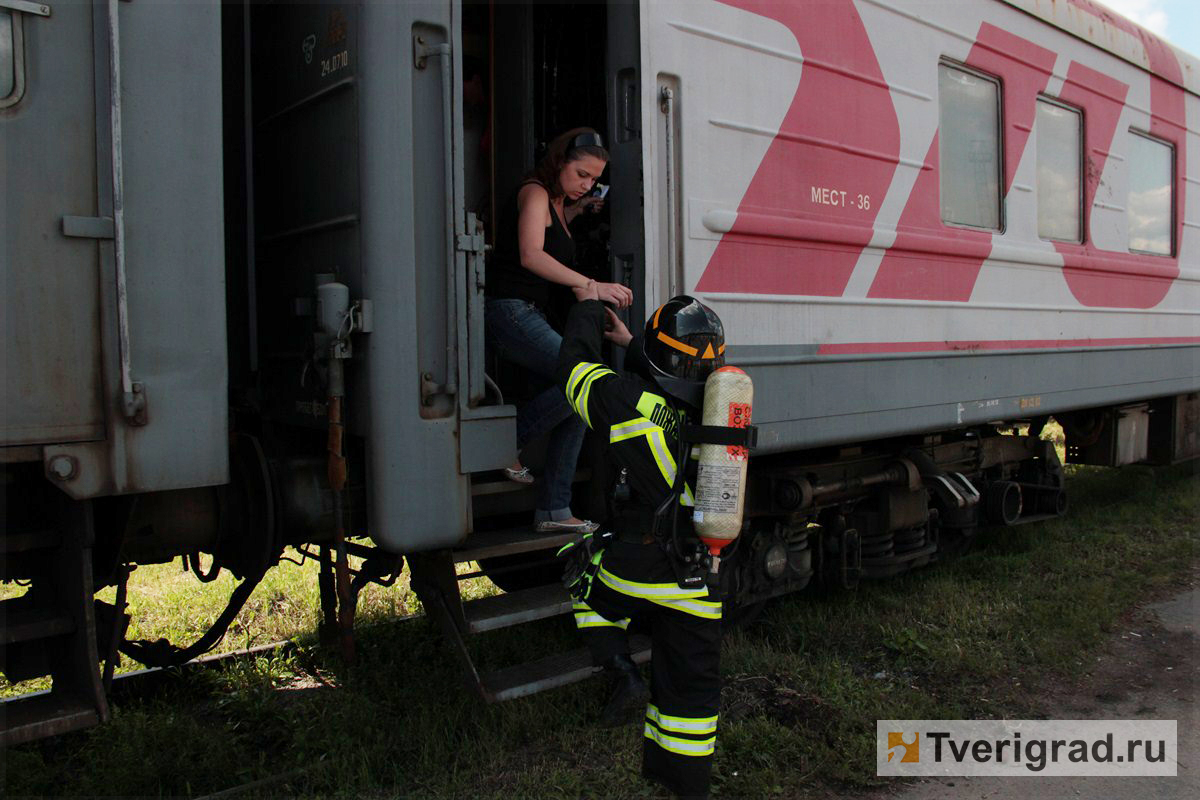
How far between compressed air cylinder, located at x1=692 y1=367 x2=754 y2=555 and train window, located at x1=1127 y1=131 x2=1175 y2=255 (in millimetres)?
5242

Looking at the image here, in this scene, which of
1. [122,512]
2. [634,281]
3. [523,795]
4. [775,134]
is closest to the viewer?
[122,512]

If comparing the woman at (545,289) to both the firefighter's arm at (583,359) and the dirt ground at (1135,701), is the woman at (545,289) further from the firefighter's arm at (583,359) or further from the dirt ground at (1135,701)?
the dirt ground at (1135,701)

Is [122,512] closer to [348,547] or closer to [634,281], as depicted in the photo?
[348,547]

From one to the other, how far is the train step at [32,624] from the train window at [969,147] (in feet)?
13.9

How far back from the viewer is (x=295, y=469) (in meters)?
3.32

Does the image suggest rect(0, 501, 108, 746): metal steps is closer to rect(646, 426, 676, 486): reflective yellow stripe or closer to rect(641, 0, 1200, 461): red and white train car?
rect(646, 426, 676, 486): reflective yellow stripe

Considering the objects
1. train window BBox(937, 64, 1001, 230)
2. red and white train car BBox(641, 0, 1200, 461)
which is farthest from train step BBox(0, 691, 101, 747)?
train window BBox(937, 64, 1001, 230)

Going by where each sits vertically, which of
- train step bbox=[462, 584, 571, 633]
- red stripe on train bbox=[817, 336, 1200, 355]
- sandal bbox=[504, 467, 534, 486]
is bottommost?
train step bbox=[462, 584, 571, 633]

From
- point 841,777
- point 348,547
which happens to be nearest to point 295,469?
point 348,547

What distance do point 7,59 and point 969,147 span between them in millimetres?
4377

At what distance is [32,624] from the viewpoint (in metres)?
2.63

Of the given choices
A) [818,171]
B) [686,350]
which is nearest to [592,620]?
[686,350]

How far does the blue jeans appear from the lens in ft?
11.9

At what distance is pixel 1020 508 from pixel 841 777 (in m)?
3.36
